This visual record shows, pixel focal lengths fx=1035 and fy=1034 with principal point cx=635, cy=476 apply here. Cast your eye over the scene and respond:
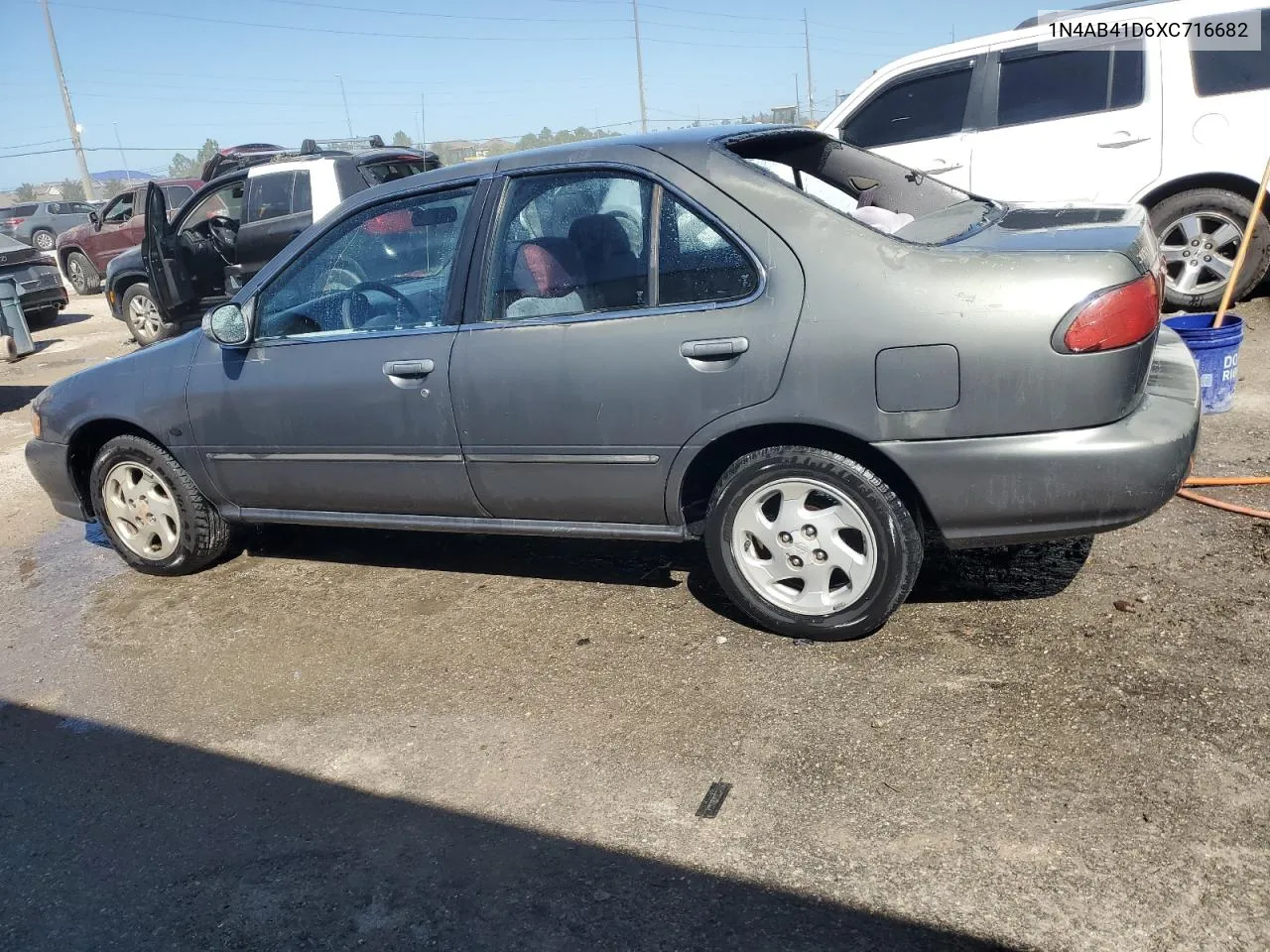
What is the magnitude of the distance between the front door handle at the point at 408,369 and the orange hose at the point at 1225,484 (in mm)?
2974

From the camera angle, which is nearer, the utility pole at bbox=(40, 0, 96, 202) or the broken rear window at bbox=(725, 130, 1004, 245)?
the broken rear window at bbox=(725, 130, 1004, 245)

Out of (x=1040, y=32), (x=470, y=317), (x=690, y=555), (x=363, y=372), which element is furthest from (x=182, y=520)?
(x=1040, y=32)

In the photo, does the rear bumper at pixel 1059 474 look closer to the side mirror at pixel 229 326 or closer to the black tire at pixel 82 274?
the side mirror at pixel 229 326

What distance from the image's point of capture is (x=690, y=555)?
4363 millimetres

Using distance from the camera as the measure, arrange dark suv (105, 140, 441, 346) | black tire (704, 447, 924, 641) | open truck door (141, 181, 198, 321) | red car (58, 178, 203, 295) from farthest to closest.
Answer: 1. red car (58, 178, 203, 295)
2. dark suv (105, 140, 441, 346)
3. open truck door (141, 181, 198, 321)
4. black tire (704, 447, 924, 641)

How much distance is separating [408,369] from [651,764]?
171 centimetres

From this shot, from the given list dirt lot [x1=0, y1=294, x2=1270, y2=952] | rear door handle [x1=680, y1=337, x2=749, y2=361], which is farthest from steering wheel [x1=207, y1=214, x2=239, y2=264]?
rear door handle [x1=680, y1=337, x2=749, y2=361]

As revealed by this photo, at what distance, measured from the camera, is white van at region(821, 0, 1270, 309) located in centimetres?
678

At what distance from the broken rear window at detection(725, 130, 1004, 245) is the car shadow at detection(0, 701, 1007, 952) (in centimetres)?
222

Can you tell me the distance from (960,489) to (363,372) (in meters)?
2.19

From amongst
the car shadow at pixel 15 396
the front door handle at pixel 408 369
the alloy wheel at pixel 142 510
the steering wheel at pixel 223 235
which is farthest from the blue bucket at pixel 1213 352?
the car shadow at pixel 15 396

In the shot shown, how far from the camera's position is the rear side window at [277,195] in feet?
34.0

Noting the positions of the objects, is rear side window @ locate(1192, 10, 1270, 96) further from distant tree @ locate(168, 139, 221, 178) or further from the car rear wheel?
distant tree @ locate(168, 139, 221, 178)

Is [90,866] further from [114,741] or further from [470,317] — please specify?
[470,317]
